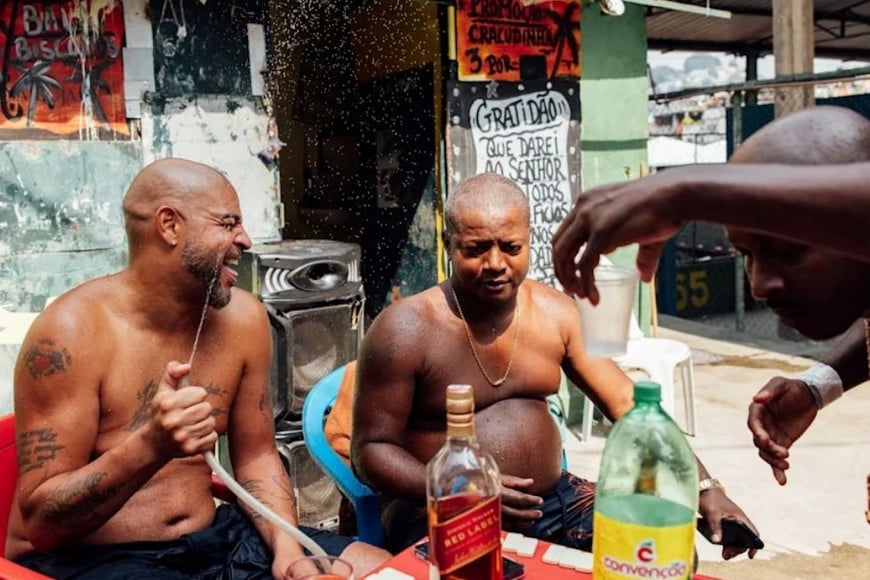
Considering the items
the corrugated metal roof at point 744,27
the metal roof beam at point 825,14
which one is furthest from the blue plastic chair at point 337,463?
the metal roof beam at point 825,14

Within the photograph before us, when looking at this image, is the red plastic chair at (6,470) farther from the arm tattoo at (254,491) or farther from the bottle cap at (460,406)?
the bottle cap at (460,406)

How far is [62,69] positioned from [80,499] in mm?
3004

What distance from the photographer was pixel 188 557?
233cm

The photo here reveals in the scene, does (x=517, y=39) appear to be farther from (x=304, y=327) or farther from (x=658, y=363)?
(x=304, y=327)

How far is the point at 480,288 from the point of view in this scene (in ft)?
8.71

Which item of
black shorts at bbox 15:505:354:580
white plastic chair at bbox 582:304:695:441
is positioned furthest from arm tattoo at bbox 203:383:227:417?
white plastic chair at bbox 582:304:695:441

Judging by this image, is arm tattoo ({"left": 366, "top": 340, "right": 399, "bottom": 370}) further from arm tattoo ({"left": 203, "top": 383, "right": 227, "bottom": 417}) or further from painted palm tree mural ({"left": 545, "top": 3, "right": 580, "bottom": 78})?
painted palm tree mural ({"left": 545, "top": 3, "right": 580, "bottom": 78})

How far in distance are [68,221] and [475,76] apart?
2615 mm

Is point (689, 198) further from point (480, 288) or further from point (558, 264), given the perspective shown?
point (480, 288)

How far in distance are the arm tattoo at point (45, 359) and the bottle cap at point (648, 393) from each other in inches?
59.7

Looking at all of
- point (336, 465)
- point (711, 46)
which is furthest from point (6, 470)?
point (711, 46)

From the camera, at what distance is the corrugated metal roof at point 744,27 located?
11.8 meters

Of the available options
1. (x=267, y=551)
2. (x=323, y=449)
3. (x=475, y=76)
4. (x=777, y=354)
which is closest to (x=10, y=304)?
(x=323, y=449)

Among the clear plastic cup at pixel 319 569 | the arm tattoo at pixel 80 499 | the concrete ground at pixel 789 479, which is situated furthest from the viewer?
the concrete ground at pixel 789 479
